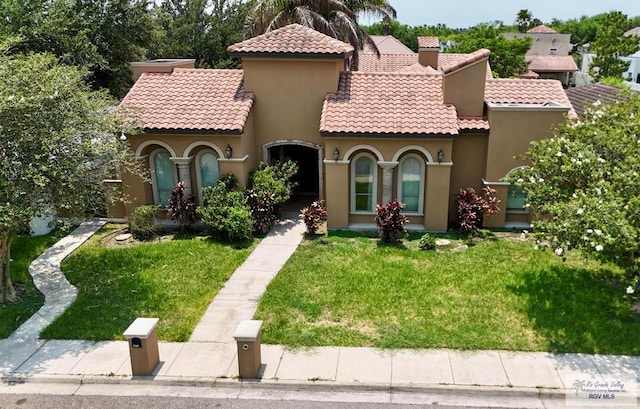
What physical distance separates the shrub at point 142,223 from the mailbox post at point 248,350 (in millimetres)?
8244

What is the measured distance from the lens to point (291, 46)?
700 inches

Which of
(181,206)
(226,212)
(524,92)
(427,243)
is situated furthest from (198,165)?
(524,92)

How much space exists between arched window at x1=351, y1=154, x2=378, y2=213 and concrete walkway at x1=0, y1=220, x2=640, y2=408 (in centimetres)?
735

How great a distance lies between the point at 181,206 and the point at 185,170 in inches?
49.6

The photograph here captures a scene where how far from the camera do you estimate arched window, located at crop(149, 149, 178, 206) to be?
1831 cm

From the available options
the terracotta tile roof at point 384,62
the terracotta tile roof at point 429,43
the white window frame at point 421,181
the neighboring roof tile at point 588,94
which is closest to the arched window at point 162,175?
the white window frame at point 421,181

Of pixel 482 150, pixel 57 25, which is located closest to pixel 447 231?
pixel 482 150

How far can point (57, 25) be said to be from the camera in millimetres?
23625

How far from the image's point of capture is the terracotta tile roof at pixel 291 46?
1758cm

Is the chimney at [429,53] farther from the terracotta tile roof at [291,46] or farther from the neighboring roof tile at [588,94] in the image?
the terracotta tile roof at [291,46]

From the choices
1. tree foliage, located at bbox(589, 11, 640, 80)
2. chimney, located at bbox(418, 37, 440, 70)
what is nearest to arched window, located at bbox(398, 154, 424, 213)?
chimney, located at bbox(418, 37, 440, 70)

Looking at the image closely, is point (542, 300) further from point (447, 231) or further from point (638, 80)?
point (638, 80)

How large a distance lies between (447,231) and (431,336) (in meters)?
6.81

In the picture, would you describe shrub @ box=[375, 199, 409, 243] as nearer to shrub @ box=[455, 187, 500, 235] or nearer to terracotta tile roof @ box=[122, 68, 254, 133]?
shrub @ box=[455, 187, 500, 235]
